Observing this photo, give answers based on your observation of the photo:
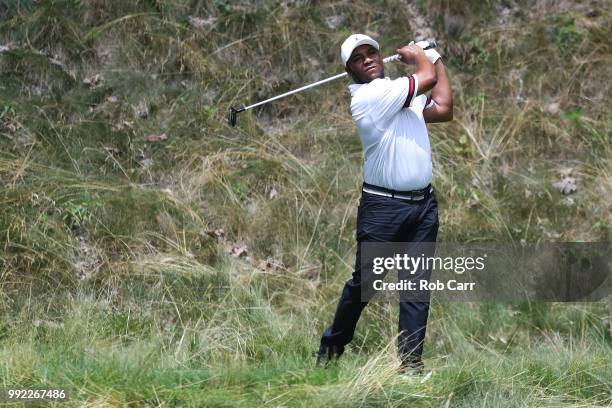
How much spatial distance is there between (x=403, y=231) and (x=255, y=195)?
8.52 ft

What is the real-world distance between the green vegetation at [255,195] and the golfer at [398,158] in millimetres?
248

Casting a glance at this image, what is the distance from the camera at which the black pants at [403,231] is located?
18.4 feet

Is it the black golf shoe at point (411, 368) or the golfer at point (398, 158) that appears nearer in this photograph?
the black golf shoe at point (411, 368)

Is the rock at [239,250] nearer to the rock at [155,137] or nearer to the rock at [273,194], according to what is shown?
the rock at [273,194]

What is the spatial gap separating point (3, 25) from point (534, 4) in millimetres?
5167

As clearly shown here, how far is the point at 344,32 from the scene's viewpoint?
9461mm

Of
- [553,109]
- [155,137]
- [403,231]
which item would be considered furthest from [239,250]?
[553,109]

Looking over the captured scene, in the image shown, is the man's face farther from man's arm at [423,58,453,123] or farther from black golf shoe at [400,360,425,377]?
black golf shoe at [400,360,425,377]

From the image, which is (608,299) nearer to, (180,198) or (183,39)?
(180,198)

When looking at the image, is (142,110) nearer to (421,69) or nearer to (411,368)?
(421,69)

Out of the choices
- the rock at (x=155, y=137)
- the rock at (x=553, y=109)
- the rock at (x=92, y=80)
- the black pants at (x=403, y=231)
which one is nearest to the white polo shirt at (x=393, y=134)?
the black pants at (x=403, y=231)

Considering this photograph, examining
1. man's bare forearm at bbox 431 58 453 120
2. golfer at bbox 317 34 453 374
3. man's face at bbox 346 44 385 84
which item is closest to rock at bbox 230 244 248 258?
golfer at bbox 317 34 453 374

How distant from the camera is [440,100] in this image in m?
5.80

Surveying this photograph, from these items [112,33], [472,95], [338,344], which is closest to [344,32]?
[472,95]
